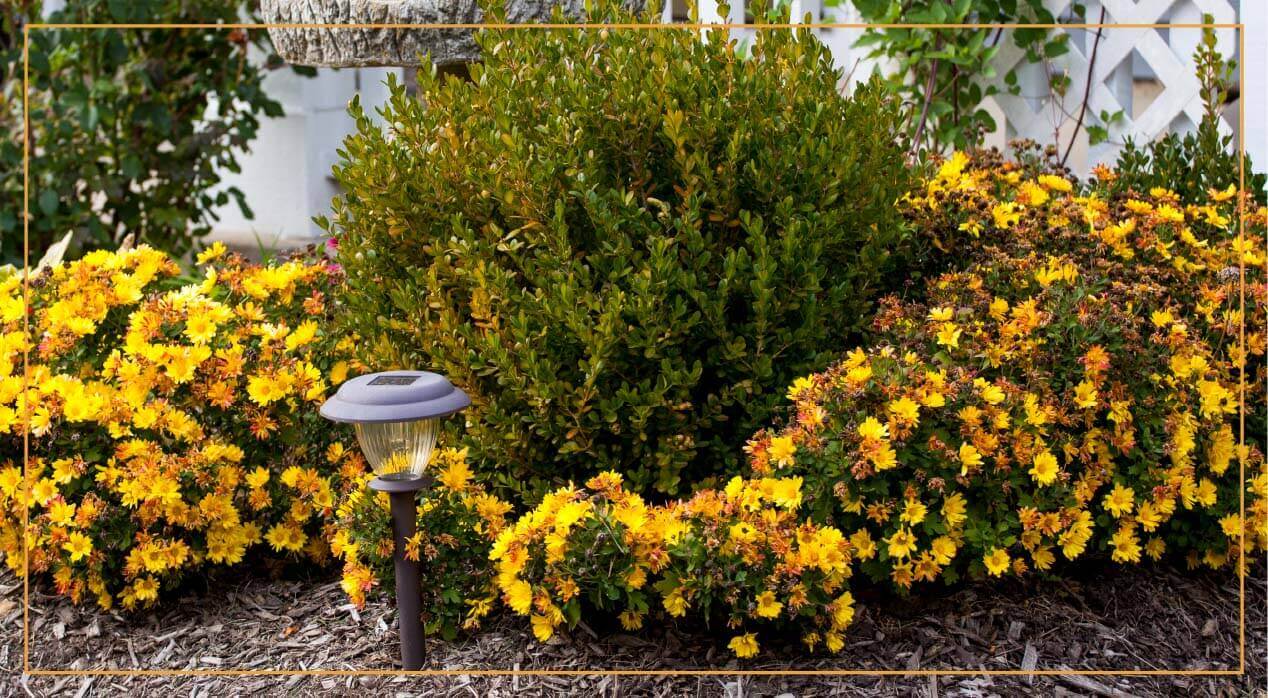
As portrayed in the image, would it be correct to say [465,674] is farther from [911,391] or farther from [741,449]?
[911,391]

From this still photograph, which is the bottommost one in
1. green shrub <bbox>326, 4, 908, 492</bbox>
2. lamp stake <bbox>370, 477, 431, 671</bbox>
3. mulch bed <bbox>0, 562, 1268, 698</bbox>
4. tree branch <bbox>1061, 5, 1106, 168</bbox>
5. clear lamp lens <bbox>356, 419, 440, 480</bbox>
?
mulch bed <bbox>0, 562, 1268, 698</bbox>

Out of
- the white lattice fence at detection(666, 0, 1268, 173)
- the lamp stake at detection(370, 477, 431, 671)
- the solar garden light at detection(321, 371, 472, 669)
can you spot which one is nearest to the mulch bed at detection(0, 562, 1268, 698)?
the lamp stake at detection(370, 477, 431, 671)

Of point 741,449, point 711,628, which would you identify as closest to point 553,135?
point 741,449

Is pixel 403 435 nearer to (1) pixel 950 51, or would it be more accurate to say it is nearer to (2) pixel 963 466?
(2) pixel 963 466

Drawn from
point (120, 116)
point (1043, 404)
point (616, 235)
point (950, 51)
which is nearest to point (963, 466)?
point (1043, 404)

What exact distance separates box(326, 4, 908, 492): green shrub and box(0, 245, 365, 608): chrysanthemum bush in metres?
0.32

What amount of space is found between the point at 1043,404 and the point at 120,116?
180 inches

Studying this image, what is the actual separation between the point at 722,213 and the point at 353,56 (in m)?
1.33

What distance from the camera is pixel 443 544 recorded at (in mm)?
2422

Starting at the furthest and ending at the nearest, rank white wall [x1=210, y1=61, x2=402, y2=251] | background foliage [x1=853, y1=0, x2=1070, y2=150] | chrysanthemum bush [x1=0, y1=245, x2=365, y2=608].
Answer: white wall [x1=210, y1=61, x2=402, y2=251]
background foliage [x1=853, y1=0, x2=1070, y2=150]
chrysanthemum bush [x1=0, y1=245, x2=365, y2=608]

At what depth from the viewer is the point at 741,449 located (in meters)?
2.67

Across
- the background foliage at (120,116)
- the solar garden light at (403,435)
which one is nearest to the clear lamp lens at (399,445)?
the solar garden light at (403,435)

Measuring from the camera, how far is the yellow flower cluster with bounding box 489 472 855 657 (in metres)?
2.21

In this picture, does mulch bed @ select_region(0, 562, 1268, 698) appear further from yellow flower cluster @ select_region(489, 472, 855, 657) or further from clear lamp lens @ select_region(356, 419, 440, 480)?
clear lamp lens @ select_region(356, 419, 440, 480)
